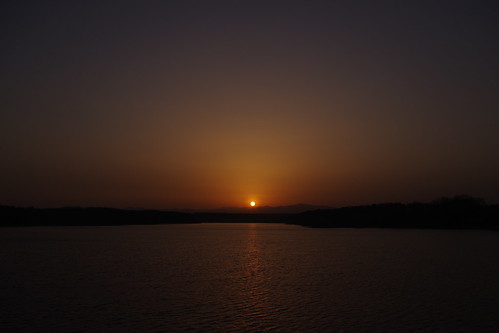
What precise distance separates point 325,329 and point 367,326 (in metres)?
2.00

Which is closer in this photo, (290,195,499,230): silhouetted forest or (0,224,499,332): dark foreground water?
(0,224,499,332): dark foreground water

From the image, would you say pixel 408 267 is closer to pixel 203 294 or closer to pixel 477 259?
pixel 477 259

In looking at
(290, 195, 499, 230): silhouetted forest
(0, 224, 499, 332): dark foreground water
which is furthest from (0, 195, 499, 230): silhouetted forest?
(0, 224, 499, 332): dark foreground water

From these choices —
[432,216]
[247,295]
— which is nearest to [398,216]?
[432,216]

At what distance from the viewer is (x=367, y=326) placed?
20.0m

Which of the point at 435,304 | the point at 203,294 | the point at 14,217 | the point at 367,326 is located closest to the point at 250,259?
the point at 203,294

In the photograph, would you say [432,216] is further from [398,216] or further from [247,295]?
[247,295]

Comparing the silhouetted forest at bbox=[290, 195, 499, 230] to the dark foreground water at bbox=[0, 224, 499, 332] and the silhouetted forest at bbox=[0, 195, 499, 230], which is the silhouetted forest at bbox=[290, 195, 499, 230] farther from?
the dark foreground water at bbox=[0, 224, 499, 332]

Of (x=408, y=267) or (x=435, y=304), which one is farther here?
(x=408, y=267)

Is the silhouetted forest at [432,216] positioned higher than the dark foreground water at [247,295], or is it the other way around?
the silhouetted forest at [432,216]

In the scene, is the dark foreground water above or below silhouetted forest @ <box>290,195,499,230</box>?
below

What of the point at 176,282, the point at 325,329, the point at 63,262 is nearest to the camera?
the point at 325,329

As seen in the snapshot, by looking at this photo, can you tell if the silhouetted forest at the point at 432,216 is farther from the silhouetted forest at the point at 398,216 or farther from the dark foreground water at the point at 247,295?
the dark foreground water at the point at 247,295

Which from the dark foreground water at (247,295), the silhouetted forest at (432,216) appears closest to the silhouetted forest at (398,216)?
the silhouetted forest at (432,216)
